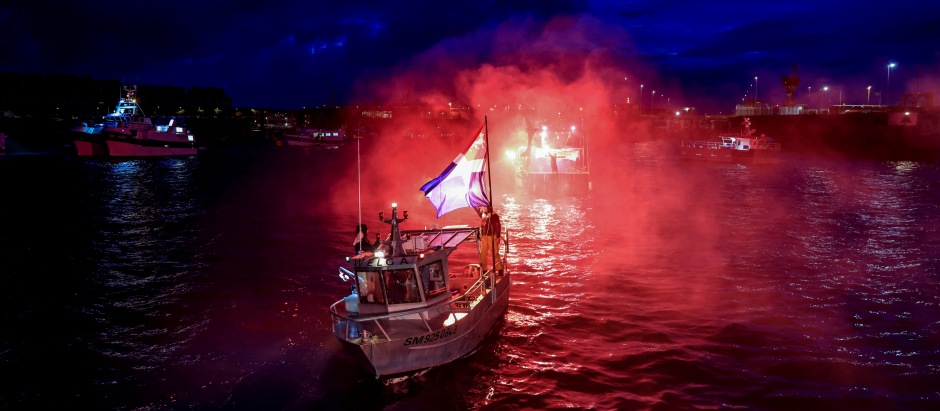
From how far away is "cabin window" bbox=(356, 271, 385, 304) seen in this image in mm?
11305

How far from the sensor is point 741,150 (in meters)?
71.6

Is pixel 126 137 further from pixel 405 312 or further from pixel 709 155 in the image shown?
pixel 709 155

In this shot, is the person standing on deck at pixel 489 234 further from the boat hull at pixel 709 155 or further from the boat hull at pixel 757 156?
the boat hull at pixel 709 155

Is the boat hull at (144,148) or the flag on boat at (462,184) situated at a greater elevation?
the boat hull at (144,148)

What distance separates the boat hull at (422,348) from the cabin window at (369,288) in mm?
749

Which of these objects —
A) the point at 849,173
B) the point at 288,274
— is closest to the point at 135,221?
the point at 288,274

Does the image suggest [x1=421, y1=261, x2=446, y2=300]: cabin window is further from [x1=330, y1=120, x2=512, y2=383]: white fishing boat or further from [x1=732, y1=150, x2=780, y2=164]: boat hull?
[x1=732, y1=150, x2=780, y2=164]: boat hull

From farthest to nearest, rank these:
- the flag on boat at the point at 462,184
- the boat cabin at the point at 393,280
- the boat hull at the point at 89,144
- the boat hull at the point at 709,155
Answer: the boat hull at the point at 89,144
the boat hull at the point at 709,155
the flag on boat at the point at 462,184
the boat cabin at the point at 393,280

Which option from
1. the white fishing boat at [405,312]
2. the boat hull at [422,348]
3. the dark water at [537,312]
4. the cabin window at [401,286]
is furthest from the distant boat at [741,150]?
the cabin window at [401,286]

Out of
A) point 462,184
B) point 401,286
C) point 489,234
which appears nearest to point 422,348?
point 401,286

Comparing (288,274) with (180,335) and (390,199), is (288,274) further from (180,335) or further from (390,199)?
(390,199)

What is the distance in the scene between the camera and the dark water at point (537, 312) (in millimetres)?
11391

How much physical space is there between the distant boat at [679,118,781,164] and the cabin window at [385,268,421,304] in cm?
7045

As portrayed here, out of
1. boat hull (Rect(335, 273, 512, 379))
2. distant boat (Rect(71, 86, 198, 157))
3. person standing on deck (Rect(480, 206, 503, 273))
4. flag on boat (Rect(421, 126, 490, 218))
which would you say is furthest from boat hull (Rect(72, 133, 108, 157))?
boat hull (Rect(335, 273, 512, 379))
